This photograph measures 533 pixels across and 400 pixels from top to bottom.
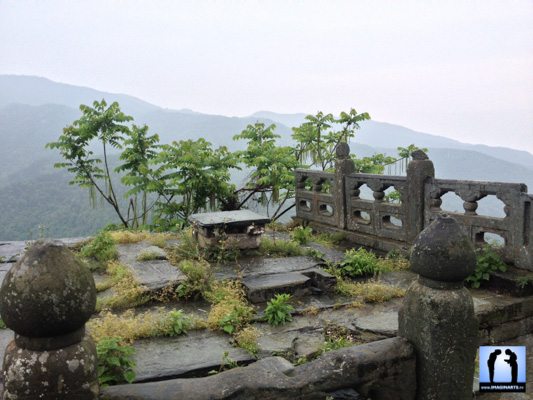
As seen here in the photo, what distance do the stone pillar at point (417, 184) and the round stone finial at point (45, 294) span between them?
660 cm

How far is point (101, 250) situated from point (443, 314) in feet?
20.2

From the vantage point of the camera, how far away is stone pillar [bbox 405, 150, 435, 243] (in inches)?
314

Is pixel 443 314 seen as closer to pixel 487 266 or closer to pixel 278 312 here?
pixel 278 312

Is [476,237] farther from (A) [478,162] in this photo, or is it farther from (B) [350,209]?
(A) [478,162]

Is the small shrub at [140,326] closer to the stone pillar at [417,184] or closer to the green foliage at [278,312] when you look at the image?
the green foliage at [278,312]

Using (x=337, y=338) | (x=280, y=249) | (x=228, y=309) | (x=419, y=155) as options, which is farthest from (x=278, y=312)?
(x=419, y=155)

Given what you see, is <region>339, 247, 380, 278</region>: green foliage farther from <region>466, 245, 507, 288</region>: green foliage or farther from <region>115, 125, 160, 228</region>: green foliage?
<region>115, 125, 160, 228</region>: green foliage

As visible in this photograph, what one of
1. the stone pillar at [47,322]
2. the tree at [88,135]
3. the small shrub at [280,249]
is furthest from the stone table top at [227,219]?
the tree at [88,135]

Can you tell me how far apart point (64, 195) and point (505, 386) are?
64785mm

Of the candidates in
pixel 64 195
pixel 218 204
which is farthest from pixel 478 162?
A: pixel 218 204

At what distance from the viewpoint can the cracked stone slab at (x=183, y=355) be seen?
412 cm

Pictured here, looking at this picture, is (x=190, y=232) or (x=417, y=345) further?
(x=190, y=232)

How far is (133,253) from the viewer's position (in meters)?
8.16

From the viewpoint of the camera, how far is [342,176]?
984 cm
